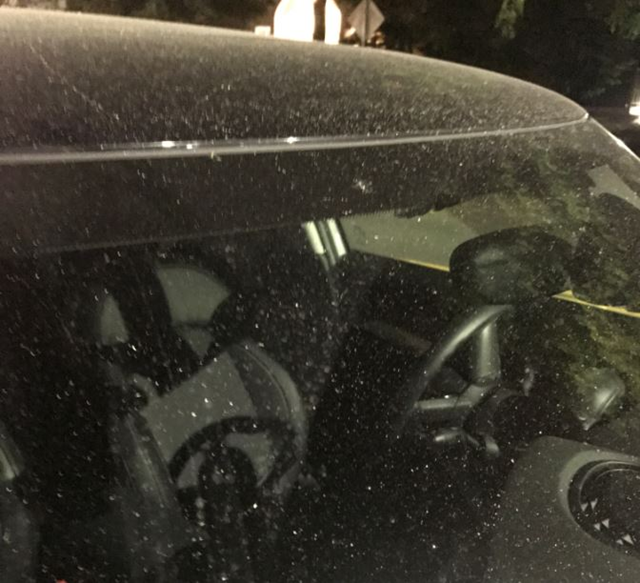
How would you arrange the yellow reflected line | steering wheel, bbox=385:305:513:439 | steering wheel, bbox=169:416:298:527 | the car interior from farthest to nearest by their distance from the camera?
the yellow reflected line, steering wheel, bbox=385:305:513:439, steering wheel, bbox=169:416:298:527, the car interior

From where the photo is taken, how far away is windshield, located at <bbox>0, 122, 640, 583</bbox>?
1174 mm

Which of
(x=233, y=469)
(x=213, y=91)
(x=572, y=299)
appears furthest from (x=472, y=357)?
(x=213, y=91)

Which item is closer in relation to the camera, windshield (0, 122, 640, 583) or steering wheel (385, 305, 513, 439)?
windshield (0, 122, 640, 583)

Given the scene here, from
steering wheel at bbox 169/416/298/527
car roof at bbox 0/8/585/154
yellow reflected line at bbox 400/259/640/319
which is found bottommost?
steering wheel at bbox 169/416/298/527

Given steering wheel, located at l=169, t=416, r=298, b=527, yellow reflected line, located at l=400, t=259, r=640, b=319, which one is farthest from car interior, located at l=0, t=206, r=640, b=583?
yellow reflected line, located at l=400, t=259, r=640, b=319

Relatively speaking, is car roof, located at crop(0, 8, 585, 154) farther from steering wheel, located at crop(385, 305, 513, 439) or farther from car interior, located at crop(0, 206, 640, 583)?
steering wheel, located at crop(385, 305, 513, 439)

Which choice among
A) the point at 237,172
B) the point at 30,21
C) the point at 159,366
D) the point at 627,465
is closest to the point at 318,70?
the point at 237,172

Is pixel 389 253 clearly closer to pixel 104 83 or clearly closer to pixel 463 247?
pixel 463 247

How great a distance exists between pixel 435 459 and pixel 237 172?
23.5 inches

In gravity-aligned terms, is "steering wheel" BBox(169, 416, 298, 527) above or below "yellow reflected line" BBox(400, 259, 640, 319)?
below

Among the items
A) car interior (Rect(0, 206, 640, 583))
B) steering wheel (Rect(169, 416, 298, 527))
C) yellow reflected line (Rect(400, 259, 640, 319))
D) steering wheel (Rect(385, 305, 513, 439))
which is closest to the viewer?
car interior (Rect(0, 206, 640, 583))

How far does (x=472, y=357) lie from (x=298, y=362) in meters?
0.46

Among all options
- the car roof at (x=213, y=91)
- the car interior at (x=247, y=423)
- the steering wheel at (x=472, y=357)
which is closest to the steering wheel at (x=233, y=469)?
the car interior at (x=247, y=423)

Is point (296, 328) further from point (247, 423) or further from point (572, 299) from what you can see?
point (572, 299)
